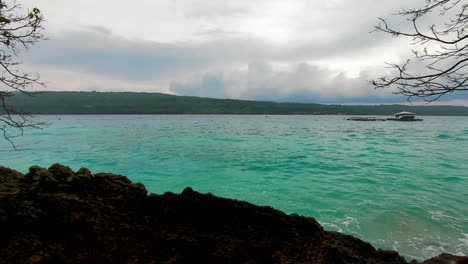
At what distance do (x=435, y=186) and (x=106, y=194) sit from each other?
1721 cm

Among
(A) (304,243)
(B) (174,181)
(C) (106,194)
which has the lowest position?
(B) (174,181)

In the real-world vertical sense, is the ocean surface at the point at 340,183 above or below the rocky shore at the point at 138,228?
below

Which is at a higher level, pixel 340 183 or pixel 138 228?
pixel 138 228

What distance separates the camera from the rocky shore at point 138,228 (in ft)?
11.8

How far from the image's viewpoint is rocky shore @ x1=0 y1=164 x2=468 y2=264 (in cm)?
361

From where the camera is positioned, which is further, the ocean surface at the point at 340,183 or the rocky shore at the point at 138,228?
the ocean surface at the point at 340,183

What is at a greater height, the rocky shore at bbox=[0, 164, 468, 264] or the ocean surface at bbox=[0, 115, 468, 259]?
the rocky shore at bbox=[0, 164, 468, 264]

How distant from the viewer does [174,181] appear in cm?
1684

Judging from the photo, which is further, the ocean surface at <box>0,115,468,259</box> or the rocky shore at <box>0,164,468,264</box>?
the ocean surface at <box>0,115,468,259</box>

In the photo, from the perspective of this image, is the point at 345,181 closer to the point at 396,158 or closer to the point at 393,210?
the point at 393,210

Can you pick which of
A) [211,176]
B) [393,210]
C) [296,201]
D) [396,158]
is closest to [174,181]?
[211,176]

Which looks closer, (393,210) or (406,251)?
(406,251)

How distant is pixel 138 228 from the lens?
4047 mm

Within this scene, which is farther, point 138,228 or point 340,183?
point 340,183
